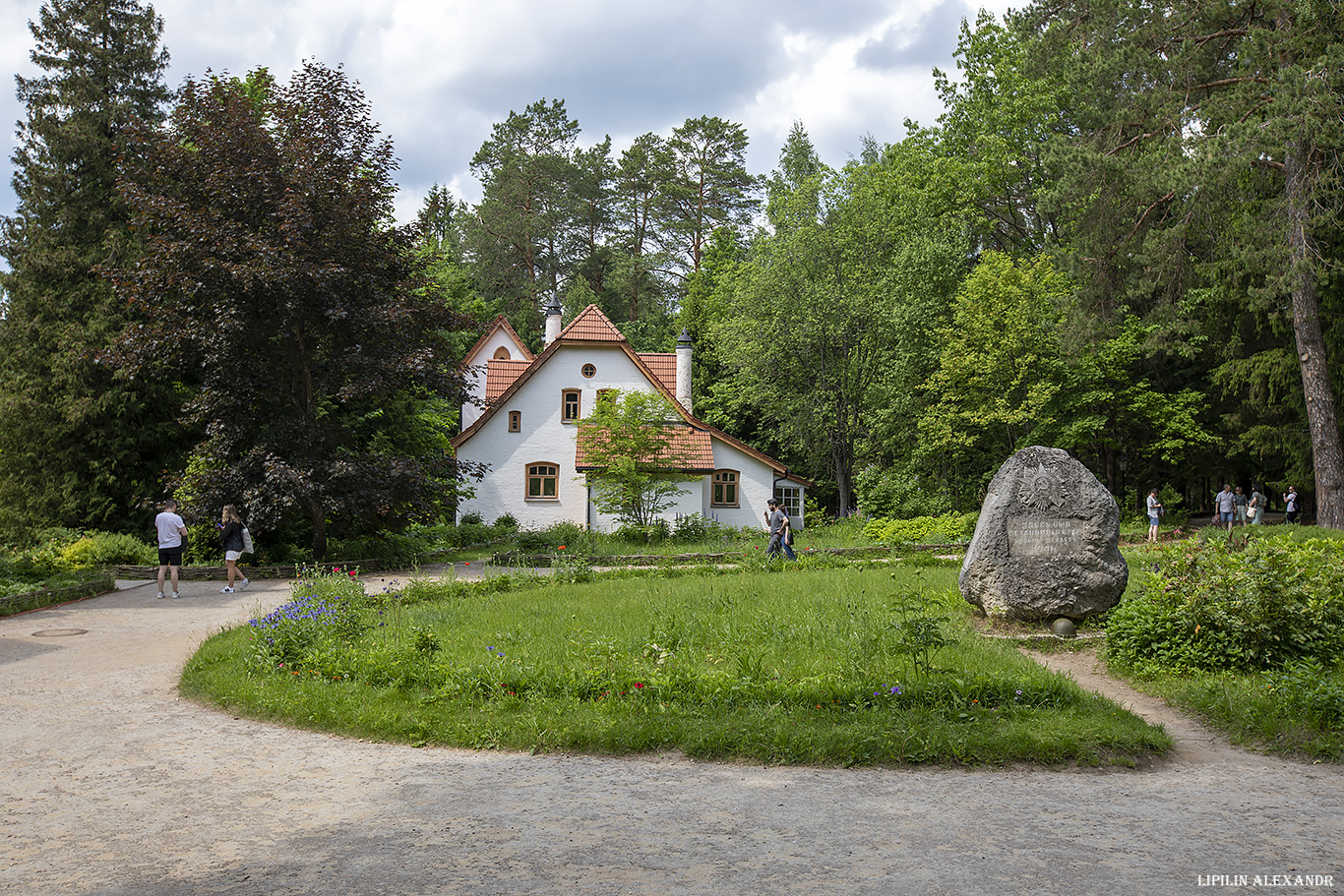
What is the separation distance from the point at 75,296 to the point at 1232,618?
25593 mm

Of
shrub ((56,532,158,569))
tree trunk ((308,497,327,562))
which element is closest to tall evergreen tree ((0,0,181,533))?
shrub ((56,532,158,569))

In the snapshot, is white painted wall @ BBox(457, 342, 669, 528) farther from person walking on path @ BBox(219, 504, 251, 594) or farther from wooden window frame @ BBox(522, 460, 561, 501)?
person walking on path @ BBox(219, 504, 251, 594)

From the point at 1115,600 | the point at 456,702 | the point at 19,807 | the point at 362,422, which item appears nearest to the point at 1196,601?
the point at 1115,600

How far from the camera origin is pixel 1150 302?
34.2 meters

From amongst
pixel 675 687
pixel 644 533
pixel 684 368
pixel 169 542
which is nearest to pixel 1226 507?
pixel 644 533

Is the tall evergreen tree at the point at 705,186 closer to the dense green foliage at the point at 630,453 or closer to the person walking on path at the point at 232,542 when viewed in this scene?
the dense green foliage at the point at 630,453

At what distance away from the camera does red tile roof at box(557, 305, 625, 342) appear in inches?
1325

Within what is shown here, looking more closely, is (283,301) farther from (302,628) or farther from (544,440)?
(544,440)

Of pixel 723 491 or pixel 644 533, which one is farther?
pixel 723 491

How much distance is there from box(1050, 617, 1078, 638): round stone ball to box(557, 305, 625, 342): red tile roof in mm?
24458

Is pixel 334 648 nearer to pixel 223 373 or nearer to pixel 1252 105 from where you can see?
pixel 223 373

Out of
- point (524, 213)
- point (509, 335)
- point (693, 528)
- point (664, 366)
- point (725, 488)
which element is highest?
point (524, 213)

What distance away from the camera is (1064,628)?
10.9 meters

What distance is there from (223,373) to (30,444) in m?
7.21
